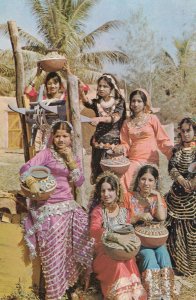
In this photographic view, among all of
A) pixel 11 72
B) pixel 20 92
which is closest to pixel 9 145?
pixel 11 72

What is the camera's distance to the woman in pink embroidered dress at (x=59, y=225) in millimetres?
4289

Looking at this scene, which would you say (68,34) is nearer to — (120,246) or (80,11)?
(80,11)

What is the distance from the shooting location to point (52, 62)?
5.06 meters

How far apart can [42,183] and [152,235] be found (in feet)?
3.24

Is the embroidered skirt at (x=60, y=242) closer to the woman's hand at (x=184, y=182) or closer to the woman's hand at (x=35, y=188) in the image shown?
the woman's hand at (x=35, y=188)

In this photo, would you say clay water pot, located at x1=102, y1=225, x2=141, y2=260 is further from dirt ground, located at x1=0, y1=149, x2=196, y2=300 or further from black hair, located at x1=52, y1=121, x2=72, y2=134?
dirt ground, located at x1=0, y1=149, x2=196, y2=300

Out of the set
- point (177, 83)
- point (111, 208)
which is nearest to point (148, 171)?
point (111, 208)

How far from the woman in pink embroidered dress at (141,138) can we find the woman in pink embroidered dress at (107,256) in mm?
689

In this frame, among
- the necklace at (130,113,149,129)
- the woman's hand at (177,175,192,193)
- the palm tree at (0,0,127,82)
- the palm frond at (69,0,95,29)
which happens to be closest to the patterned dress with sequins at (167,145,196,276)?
the woman's hand at (177,175,192,193)

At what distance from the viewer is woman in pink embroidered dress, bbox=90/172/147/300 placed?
13.6ft

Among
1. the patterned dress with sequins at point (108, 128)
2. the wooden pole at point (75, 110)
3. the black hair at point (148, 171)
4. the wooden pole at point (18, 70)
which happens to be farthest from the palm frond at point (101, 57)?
the black hair at point (148, 171)

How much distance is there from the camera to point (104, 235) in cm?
417

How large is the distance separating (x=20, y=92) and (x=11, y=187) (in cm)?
548

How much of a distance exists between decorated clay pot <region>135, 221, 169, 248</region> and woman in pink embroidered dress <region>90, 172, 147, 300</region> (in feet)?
0.54
